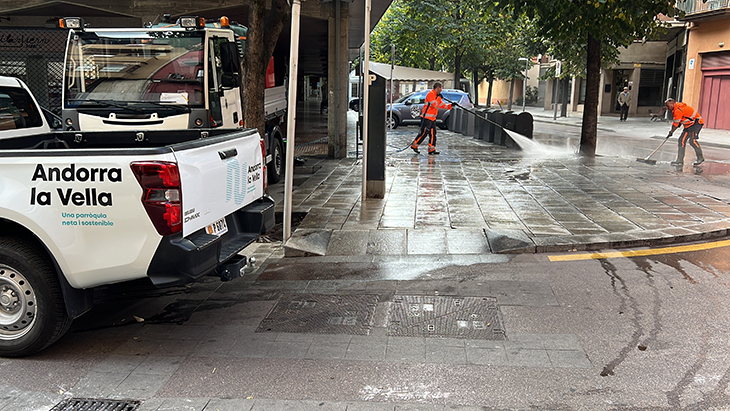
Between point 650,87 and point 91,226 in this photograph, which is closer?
point 91,226

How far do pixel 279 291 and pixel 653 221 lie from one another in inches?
203

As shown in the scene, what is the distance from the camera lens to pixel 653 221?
8.28 metres

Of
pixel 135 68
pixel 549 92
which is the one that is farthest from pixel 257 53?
pixel 549 92

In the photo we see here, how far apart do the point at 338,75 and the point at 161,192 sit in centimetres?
1204

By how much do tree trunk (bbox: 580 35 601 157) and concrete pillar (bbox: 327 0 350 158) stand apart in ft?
20.6

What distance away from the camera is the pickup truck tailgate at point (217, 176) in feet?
13.9

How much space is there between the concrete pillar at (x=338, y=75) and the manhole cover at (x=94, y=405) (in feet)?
40.6

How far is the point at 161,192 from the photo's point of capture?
4062mm

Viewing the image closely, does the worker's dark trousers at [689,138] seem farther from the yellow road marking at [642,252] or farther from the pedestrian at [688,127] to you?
the yellow road marking at [642,252]

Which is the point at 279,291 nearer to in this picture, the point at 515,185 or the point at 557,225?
the point at 557,225

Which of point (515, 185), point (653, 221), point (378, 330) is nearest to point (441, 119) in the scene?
point (515, 185)

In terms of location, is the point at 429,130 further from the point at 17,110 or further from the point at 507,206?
the point at 17,110

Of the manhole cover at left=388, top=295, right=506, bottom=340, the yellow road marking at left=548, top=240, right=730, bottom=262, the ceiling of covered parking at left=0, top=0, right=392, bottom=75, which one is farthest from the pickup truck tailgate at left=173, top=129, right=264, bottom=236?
the ceiling of covered parking at left=0, top=0, right=392, bottom=75

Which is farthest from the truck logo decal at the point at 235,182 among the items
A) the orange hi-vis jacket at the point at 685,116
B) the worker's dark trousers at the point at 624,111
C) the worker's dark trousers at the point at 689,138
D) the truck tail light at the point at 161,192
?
the worker's dark trousers at the point at 624,111
